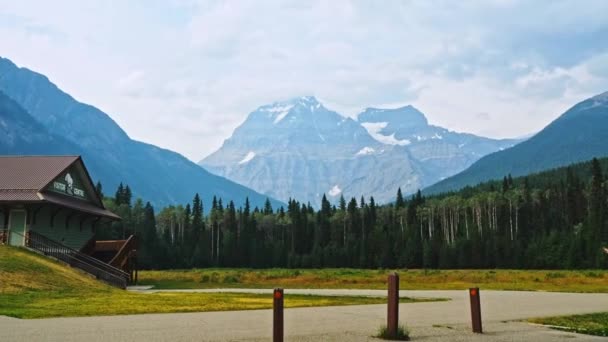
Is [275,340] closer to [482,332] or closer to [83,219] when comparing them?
[482,332]

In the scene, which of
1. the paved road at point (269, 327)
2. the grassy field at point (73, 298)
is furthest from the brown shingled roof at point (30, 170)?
the paved road at point (269, 327)

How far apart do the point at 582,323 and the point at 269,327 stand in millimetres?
8750

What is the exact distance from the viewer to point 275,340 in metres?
11.6

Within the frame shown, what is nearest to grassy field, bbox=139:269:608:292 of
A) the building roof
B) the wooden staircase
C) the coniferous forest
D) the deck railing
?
the wooden staircase

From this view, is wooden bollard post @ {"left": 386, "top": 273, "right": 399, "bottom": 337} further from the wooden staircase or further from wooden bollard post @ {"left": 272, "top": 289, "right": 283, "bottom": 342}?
the wooden staircase

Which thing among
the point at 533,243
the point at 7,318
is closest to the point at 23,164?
the point at 7,318

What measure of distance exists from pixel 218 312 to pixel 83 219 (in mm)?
31525

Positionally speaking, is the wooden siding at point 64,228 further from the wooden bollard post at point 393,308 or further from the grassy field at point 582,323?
the grassy field at point 582,323

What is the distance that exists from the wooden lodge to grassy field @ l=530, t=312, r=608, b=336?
27.2 meters

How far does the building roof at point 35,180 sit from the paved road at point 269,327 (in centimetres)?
2568

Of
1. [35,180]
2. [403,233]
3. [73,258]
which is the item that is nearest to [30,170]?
[35,180]

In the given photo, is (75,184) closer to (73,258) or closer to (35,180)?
(35,180)

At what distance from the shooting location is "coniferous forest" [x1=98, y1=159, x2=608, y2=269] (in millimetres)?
109938

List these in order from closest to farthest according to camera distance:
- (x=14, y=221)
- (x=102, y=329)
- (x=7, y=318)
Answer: (x=102, y=329) < (x=7, y=318) < (x=14, y=221)
